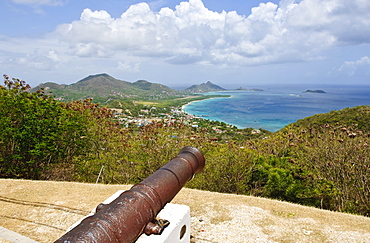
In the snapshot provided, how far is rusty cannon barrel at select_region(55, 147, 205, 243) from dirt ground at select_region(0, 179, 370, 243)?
2.03 meters

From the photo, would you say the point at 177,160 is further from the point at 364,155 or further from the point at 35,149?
the point at 35,149

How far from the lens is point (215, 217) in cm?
633

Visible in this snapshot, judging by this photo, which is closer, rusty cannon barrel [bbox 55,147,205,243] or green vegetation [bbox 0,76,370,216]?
rusty cannon barrel [bbox 55,147,205,243]

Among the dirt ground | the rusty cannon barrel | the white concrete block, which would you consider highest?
the rusty cannon barrel

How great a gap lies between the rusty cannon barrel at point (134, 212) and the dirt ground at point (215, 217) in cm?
203

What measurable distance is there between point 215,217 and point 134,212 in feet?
12.2

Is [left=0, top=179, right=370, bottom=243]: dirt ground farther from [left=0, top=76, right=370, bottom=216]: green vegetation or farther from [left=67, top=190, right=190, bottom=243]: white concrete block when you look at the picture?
[left=0, top=76, right=370, bottom=216]: green vegetation

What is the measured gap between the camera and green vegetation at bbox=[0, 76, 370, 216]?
28.1 feet

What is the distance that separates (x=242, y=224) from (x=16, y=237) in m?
4.50

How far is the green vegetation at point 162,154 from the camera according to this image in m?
8.55

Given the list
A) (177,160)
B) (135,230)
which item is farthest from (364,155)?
(135,230)

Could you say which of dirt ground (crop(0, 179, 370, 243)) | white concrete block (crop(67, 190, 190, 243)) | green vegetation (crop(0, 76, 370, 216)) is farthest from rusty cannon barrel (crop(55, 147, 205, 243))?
green vegetation (crop(0, 76, 370, 216))

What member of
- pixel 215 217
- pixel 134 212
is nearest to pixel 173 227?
pixel 134 212

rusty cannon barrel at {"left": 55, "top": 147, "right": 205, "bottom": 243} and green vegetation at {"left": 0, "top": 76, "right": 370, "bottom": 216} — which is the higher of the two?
rusty cannon barrel at {"left": 55, "top": 147, "right": 205, "bottom": 243}
